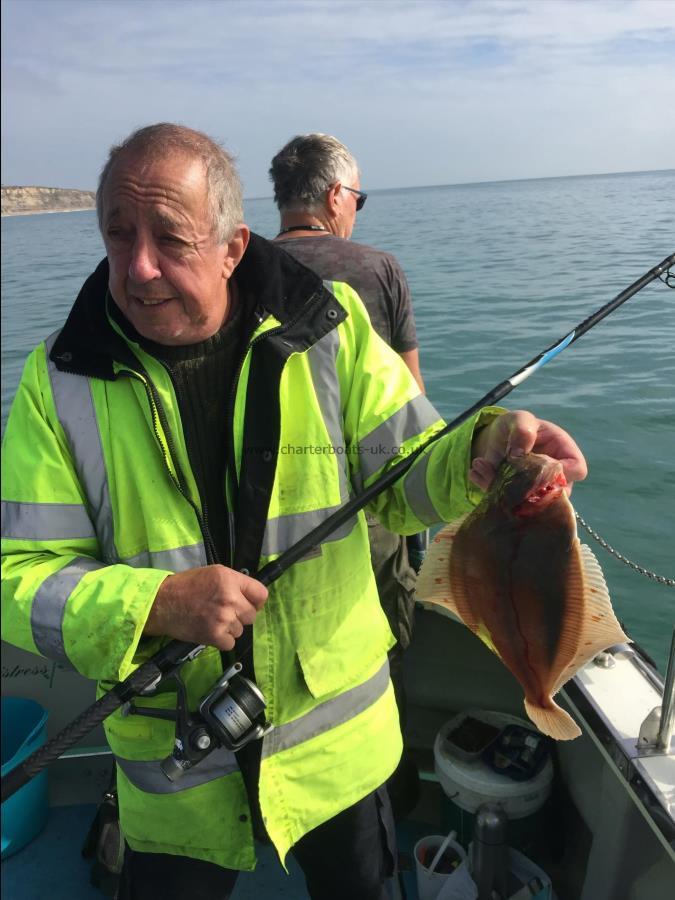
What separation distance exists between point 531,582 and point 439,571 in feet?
0.88

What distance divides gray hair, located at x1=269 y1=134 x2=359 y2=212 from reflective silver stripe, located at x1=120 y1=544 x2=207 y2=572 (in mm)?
2184

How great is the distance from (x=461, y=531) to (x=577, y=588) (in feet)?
1.07

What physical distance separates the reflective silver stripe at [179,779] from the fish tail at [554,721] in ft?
2.89

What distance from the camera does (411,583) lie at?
3.48 m

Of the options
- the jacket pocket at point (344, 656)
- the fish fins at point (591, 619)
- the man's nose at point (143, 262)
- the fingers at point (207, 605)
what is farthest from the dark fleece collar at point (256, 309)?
the fish fins at point (591, 619)

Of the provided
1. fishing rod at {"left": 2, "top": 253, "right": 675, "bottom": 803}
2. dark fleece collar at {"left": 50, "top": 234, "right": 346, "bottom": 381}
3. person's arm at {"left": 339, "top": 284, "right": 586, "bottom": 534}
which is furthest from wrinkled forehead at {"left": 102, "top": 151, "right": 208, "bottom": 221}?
fishing rod at {"left": 2, "top": 253, "right": 675, "bottom": 803}

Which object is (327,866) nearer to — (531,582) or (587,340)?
(531,582)

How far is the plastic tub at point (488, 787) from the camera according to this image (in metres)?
3.12

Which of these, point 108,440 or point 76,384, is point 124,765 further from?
point 76,384

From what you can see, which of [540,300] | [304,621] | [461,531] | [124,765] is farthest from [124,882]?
[540,300]

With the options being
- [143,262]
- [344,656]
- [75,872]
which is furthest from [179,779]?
[75,872]

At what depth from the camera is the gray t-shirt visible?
338 centimetres

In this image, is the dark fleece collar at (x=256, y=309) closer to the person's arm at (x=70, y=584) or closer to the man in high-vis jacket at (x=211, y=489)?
the man in high-vis jacket at (x=211, y=489)

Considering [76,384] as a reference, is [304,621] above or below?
below
